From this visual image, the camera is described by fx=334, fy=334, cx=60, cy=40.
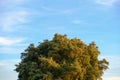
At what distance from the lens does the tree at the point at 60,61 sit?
1924 inches

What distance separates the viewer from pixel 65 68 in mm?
48875

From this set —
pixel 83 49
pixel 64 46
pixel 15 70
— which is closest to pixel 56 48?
pixel 64 46

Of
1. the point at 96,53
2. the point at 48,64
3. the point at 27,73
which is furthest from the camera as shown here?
the point at 96,53

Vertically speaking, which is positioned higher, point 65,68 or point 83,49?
point 83,49

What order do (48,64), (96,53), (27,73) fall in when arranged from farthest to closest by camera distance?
1. (96,53)
2. (27,73)
3. (48,64)

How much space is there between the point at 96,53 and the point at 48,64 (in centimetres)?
1040

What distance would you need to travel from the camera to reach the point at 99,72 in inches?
2131

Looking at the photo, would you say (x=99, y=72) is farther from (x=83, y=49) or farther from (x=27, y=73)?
(x=27, y=73)

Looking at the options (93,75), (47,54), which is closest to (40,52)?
(47,54)

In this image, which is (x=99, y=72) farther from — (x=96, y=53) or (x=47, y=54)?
(x=47, y=54)

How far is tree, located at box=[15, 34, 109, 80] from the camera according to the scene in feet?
160

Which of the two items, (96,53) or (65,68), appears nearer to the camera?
(65,68)

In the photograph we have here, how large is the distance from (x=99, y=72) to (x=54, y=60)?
8177 millimetres

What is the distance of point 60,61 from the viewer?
51.4m
